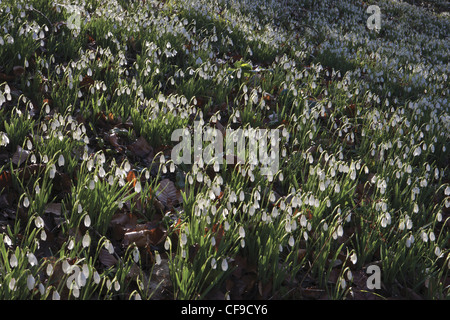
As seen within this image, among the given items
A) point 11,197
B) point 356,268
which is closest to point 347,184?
point 356,268

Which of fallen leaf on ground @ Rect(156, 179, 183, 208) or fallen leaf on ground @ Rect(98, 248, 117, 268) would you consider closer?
fallen leaf on ground @ Rect(98, 248, 117, 268)

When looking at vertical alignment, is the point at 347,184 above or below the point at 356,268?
above

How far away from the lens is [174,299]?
208cm

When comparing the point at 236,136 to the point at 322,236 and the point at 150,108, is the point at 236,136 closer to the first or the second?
the point at 150,108

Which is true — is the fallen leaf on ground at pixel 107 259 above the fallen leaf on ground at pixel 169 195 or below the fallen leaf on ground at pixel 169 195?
below

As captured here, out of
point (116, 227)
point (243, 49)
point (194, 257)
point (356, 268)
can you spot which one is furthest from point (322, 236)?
point (243, 49)

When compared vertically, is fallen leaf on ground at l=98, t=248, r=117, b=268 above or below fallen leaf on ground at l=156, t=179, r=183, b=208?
below

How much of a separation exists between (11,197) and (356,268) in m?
2.05

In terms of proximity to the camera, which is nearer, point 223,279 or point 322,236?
point 223,279

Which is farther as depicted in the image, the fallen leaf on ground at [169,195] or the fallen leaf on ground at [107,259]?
the fallen leaf on ground at [169,195]

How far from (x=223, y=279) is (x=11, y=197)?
4.45ft

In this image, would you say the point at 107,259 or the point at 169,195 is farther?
the point at 169,195
